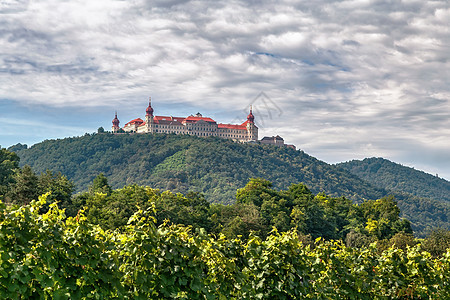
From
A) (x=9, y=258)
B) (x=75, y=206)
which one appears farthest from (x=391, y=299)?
(x=75, y=206)

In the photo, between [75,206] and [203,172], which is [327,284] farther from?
[203,172]

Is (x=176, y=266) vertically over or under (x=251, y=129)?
under

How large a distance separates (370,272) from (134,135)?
558 feet

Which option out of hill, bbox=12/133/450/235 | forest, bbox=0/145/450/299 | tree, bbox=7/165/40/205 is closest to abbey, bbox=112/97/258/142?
hill, bbox=12/133/450/235

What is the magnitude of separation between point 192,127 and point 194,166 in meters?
34.2

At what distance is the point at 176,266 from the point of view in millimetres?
7160

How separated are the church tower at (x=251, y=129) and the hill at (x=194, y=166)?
26.9 ft

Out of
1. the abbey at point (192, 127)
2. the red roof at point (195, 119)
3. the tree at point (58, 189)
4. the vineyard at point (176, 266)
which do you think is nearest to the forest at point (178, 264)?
the vineyard at point (176, 266)

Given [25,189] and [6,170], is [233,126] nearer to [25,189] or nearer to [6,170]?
[6,170]

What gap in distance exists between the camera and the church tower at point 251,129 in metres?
185

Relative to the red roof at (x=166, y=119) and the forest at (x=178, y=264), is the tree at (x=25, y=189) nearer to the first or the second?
the forest at (x=178, y=264)

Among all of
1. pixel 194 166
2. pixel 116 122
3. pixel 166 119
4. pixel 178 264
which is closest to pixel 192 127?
pixel 166 119

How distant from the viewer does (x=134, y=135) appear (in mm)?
175500

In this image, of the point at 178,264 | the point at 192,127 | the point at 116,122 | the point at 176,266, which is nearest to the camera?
the point at 176,266
